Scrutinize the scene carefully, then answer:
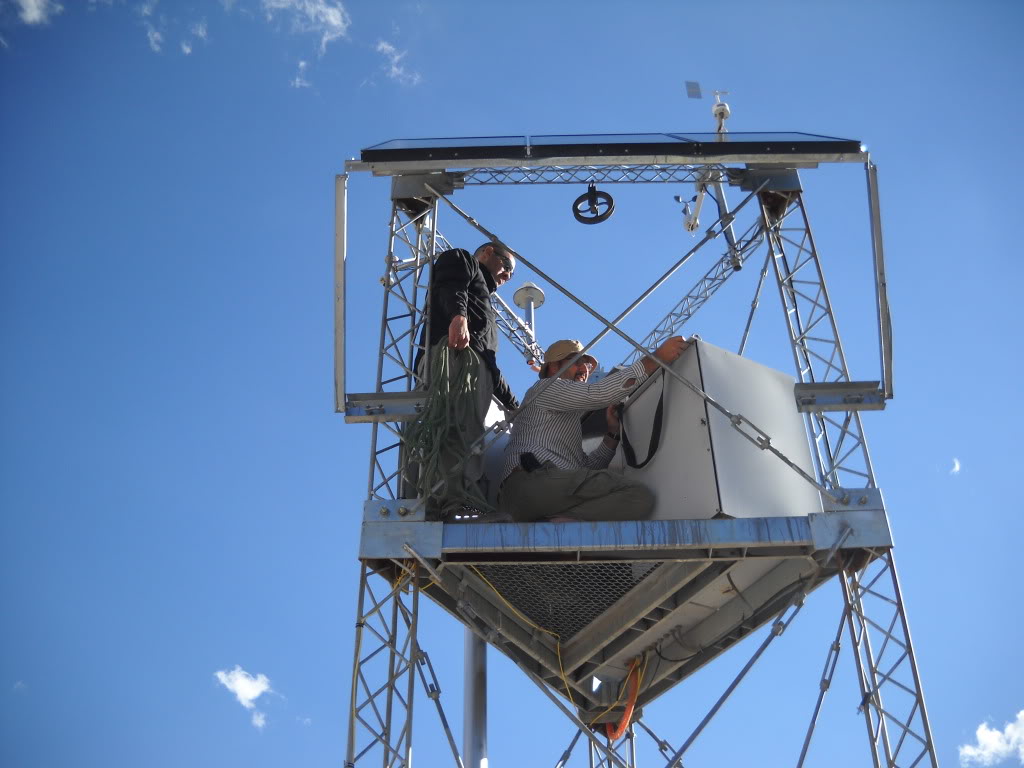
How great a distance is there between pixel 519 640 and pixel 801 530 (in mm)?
3688

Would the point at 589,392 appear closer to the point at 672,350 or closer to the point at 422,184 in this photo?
the point at 672,350

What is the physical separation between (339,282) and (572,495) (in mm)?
3429

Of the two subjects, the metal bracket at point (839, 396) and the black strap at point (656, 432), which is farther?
the black strap at point (656, 432)

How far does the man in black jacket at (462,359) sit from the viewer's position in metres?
12.7

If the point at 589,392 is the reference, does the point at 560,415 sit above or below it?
below

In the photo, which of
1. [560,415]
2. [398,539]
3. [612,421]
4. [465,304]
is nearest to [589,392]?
[560,415]

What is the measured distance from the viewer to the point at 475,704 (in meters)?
15.5

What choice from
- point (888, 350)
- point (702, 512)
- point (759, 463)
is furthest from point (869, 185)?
point (702, 512)

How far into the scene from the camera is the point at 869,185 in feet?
45.2

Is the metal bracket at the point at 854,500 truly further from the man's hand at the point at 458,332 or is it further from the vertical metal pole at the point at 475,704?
the vertical metal pole at the point at 475,704

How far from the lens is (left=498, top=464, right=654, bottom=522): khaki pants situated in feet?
41.3

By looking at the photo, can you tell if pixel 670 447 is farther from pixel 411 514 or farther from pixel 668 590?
pixel 411 514

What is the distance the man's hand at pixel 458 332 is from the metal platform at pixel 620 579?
205 cm

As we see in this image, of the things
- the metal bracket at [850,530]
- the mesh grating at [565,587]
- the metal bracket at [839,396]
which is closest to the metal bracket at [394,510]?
the mesh grating at [565,587]
